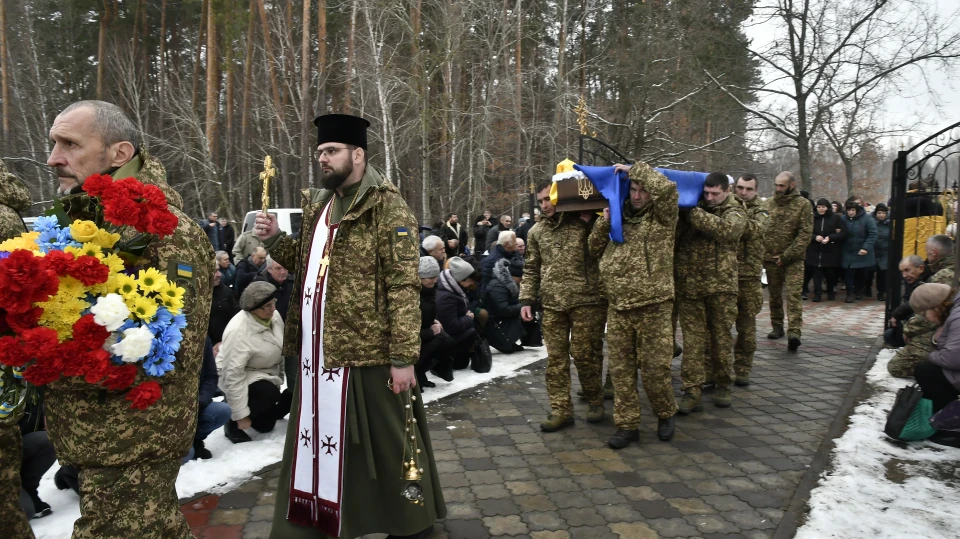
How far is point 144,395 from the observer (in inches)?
86.7

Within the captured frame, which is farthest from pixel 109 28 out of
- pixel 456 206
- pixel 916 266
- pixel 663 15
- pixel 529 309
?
pixel 916 266

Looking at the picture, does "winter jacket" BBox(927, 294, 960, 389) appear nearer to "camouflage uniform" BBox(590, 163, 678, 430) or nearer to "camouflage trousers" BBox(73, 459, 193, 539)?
"camouflage uniform" BBox(590, 163, 678, 430)

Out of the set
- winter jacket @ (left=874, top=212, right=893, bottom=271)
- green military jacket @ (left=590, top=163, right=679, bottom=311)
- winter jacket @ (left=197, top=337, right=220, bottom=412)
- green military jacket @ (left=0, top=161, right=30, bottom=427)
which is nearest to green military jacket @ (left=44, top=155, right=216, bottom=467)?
green military jacket @ (left=0, top=161, right=30, bottom=427)

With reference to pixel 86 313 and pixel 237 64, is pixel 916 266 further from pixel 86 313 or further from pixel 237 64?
pixel 237 64

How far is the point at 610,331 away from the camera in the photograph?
4.91 m

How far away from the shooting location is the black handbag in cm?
478

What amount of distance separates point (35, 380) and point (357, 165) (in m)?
1.75

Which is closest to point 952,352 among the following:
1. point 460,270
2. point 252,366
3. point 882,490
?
point 882,490

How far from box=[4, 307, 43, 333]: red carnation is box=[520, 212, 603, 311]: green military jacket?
12.2 ft

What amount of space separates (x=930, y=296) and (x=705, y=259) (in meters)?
1.68

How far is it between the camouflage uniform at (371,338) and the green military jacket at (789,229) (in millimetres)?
6229

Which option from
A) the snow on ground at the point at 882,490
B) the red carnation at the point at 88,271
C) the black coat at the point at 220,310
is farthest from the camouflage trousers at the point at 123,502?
the black coat at the point at 220,310

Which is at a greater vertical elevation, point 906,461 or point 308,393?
point 308,393

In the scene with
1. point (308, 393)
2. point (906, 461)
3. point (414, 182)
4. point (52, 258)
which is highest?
point (414, 182)
